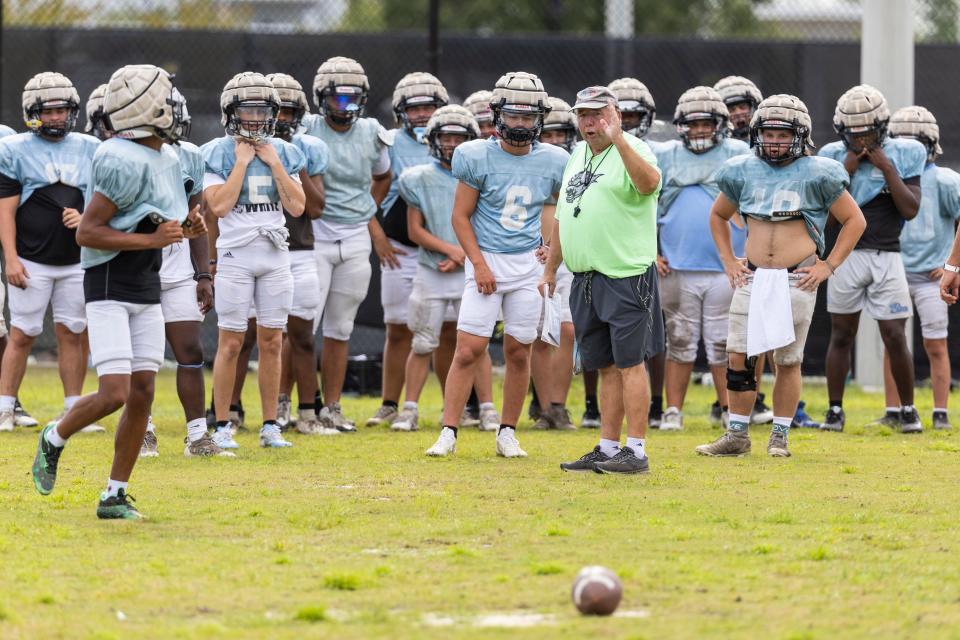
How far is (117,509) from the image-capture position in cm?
694

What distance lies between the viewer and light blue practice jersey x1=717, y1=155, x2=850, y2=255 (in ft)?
29.5

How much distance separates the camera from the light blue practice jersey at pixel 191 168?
7.84 m

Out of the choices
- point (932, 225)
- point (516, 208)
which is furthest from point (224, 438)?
point (932, 225)

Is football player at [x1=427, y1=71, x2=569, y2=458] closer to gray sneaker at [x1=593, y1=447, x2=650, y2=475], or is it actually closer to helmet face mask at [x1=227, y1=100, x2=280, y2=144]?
gray sneaker at [x1=593, y1=447, x2=650, y2=475]

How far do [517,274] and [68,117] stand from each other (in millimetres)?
3202

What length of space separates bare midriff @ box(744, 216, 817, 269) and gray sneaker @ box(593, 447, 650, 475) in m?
1.51

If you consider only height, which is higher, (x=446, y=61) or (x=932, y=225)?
(x=446, y=61)

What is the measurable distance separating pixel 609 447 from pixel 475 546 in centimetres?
241

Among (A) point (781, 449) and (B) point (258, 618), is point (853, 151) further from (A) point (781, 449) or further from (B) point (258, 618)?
(B) point (258, 618)

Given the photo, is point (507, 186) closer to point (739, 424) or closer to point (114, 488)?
point (739, 424)

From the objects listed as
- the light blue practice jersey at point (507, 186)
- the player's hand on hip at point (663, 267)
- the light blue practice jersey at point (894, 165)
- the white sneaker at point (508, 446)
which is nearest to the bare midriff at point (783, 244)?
the light blue practice jersey at point (507, 186)

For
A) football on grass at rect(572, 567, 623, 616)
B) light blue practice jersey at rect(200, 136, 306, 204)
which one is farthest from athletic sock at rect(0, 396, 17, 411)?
football on grass at rect(572, 567, 623, 616)

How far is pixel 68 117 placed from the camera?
1020cm

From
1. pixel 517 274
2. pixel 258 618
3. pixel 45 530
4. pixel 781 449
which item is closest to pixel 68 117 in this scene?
pixel 517 274
